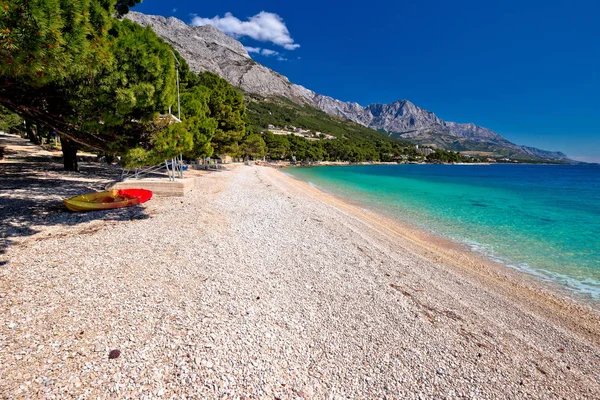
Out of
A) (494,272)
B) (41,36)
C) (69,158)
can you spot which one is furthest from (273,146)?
(41,36)

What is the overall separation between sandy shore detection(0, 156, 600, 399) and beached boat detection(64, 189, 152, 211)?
1.10 meters

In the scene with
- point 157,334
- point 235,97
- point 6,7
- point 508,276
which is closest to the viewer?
point 6,7

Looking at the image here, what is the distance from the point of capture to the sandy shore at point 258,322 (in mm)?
3466

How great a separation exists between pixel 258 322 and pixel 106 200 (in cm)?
1010

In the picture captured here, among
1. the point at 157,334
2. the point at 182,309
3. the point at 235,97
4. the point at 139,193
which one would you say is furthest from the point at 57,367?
the point at 235,97

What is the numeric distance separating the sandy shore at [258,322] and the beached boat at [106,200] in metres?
1.10

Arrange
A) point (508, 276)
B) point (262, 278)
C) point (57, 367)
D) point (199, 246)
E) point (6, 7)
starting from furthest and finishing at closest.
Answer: point (508, 276) → point (199, 246) → point (262, 278) → point (6, 7) → point (57, 367)

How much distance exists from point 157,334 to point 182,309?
27.4 inches

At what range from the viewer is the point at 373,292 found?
6.40 metres

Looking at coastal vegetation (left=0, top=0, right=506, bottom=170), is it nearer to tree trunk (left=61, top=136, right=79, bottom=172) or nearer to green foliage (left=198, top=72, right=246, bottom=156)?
tree trunk (left=61, top=136, right=79, bottom=172)

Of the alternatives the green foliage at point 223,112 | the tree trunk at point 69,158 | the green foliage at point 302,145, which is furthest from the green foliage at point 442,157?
the tree trunk at point 69,158

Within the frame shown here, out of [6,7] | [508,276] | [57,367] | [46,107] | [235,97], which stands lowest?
[508,276]

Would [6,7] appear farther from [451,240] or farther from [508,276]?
[451,240]

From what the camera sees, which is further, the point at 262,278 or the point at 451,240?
the point at 451,240
